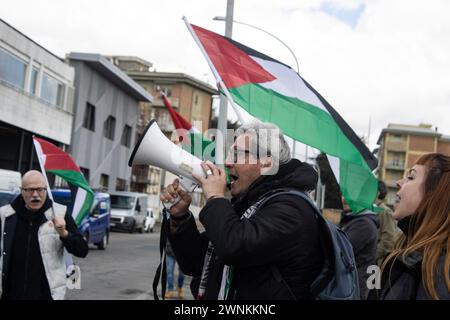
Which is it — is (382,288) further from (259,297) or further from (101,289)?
(101,289)

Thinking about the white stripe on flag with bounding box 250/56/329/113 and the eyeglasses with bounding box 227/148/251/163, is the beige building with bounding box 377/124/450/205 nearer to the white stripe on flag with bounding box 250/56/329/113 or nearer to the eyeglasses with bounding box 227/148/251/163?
the white stripe on flag with bounding box 250/56/329/113

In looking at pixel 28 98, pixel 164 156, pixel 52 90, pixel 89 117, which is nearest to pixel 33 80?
pixel 28 98

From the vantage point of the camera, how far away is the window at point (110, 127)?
3885 cm

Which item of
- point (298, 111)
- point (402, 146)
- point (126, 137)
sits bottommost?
point (298, 111)

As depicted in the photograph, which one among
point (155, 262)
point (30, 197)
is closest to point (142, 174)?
point (155, 262)

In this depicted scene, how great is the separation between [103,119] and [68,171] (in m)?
30.0

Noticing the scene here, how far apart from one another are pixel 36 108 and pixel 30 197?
23.8 meters

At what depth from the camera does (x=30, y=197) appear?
4.70 m

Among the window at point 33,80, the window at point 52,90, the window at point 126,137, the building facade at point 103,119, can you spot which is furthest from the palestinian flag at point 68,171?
the window at point 126,137

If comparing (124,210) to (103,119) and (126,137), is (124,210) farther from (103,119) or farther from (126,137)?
(126,137)

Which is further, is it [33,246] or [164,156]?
[33,246]

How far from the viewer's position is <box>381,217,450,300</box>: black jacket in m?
2.26

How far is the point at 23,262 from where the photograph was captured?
4547 millimetres

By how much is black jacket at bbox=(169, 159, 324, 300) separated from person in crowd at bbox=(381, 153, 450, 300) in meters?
0.33
